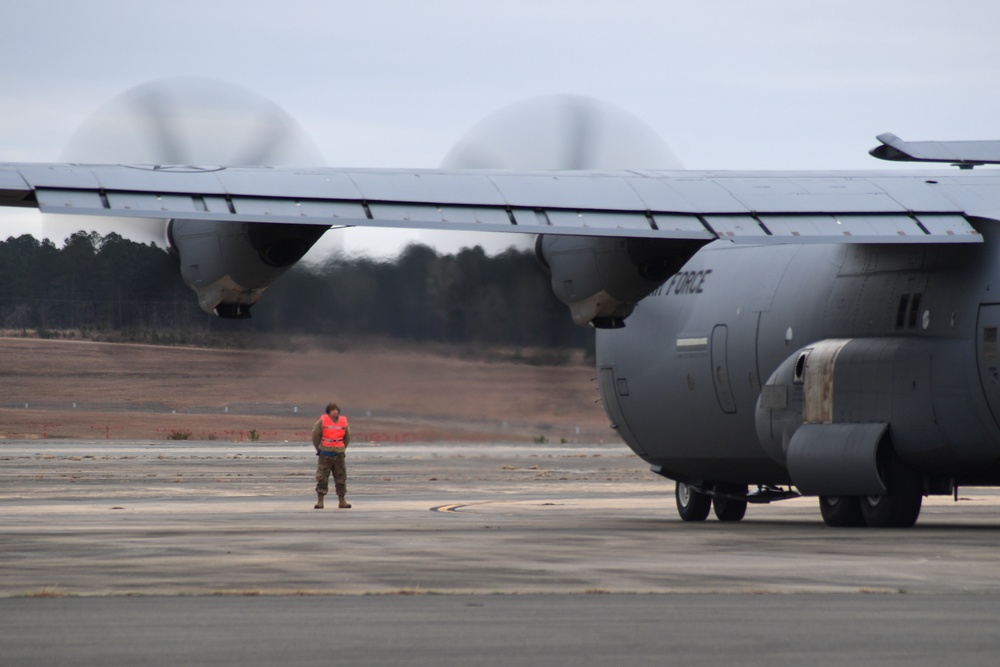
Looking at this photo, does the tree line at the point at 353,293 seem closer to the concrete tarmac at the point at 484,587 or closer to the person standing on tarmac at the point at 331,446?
the person standing on tarmac at the point at 331,446

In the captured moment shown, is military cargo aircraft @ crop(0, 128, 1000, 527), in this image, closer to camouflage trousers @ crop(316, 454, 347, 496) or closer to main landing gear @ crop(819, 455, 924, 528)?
main landing gear @ crop(819, 455, 924, 528)

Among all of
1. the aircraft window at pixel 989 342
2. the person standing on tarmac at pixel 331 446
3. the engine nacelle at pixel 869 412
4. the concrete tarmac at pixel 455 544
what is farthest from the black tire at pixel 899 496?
the person standing on tarmac at pixel 331 446

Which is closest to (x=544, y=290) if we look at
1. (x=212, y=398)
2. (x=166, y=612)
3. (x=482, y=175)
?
(x=482, y=175)

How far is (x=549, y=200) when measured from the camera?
18.2 m

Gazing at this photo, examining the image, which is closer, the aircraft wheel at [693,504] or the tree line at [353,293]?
Answer: the tree line at [353,293]

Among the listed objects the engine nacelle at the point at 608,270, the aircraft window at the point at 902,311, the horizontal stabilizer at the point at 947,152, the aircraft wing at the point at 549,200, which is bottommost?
the aircraft window at the point at 902,311

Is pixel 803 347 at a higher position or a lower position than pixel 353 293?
lower

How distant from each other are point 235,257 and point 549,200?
13.1ft

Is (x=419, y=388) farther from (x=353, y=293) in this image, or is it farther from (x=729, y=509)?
(x=729, y=509)

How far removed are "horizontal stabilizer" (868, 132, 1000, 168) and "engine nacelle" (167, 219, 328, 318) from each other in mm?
7943

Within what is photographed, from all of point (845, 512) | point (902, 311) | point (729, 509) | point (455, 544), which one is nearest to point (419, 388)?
point (729, 509)

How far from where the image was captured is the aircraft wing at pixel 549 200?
16406mm

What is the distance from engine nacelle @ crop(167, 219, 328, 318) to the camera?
18.9m

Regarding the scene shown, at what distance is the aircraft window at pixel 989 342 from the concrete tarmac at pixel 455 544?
7.67 ft
